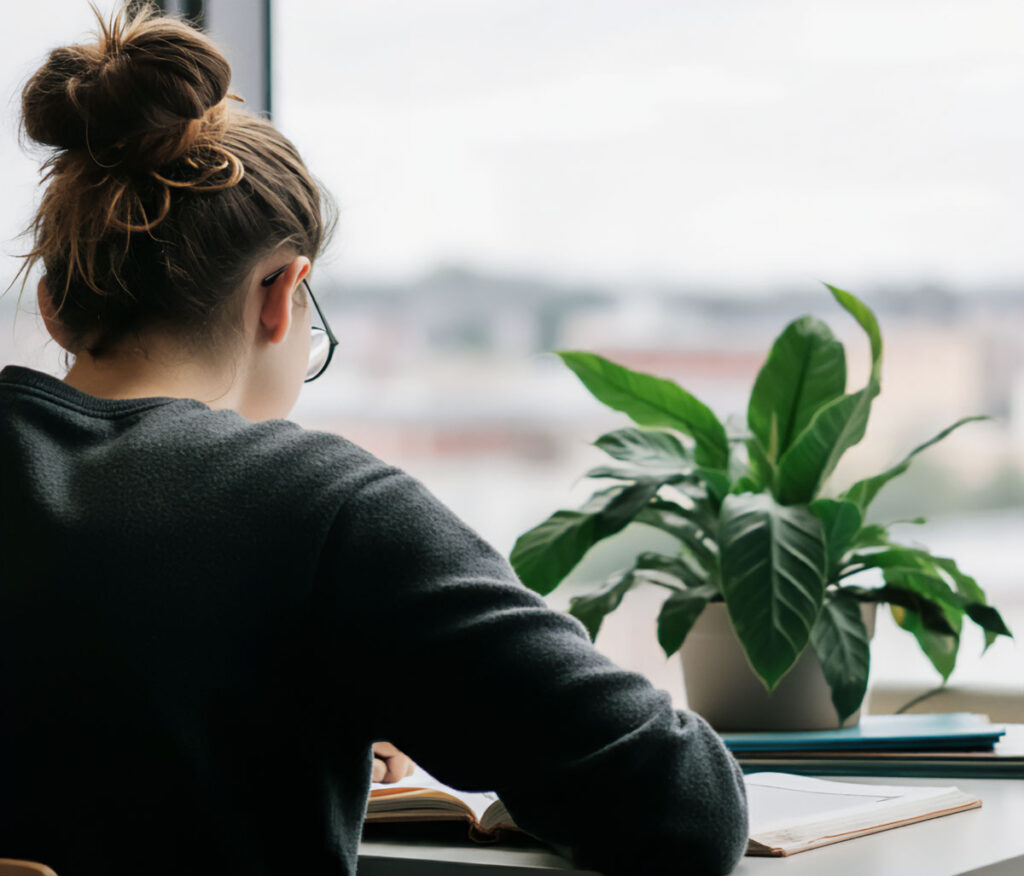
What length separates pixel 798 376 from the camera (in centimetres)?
143

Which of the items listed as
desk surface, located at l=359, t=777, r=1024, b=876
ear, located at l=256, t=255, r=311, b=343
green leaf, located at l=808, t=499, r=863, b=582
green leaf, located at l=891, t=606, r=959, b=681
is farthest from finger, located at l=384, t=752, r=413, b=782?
green leaf, located at l=891, t=606, r=959, b=681

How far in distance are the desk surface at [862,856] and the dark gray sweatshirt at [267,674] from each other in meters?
0.13

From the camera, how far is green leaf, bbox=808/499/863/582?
52.1 inches

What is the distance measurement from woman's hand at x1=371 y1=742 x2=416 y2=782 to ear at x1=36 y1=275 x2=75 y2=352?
0.46 m

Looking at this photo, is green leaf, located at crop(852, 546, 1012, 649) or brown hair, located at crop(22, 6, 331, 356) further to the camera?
green leaf, located at crop(852, 546, 1012, 649)

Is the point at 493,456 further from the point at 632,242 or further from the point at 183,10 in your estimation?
the point at 183,10

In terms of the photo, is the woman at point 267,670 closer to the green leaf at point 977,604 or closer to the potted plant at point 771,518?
the potted plant at point 771,518

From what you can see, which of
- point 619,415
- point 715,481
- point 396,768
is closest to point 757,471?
point 715,481

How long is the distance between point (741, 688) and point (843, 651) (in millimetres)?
127

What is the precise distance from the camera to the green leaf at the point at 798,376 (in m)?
1.43

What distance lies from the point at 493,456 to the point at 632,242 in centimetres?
46

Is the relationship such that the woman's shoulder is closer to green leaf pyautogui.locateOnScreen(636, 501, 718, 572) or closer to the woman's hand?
the woman's hand

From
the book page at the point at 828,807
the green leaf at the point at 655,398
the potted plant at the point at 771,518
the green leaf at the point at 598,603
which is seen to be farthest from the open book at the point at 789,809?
the green leaf at the point at 655,398

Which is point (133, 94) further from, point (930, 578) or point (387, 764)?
point (930, 578)
